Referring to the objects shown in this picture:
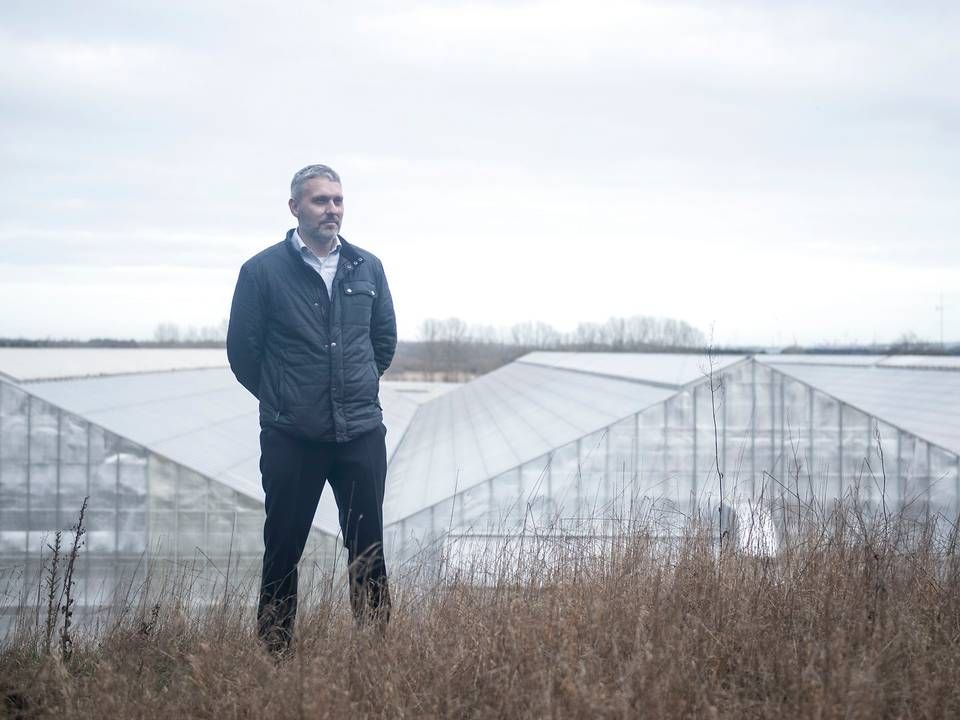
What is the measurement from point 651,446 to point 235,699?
11791 mm

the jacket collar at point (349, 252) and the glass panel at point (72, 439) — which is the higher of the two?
the jacket collar at point (349, 252)

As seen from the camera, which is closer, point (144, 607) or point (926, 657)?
point (926, 657)

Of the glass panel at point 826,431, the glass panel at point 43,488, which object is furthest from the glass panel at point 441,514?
the glass panel at point 826,431

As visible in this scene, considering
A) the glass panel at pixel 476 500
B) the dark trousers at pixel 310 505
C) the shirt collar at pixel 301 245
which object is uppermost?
the shirt collar at pixel 301 245

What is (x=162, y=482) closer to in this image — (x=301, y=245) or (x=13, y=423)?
(x=13, y=423)

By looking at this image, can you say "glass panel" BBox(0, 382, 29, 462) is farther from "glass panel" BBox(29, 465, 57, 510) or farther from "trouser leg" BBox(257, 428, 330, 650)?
"trouser leg" BBox(257, 428, 330, 650)

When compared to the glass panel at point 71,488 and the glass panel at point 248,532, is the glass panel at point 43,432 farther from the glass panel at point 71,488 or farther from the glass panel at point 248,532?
the glass panel at point 248,532

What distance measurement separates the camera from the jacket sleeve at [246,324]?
3.98m

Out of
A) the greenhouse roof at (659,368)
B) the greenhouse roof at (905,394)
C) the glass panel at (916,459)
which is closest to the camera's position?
the glass panel at (916,459)

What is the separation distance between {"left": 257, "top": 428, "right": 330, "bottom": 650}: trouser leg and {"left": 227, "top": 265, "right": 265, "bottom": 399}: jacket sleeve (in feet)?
0.85

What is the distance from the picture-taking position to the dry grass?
3020mm

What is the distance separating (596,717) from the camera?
2846 millimetres

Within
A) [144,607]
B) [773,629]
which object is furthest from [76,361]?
[773,629]

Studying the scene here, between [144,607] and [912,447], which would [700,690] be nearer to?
[144,607]
